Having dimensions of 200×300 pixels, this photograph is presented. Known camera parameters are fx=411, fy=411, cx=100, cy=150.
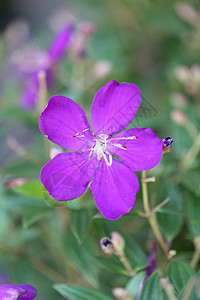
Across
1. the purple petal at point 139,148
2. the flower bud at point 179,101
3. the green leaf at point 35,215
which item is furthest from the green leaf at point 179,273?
the flower bud at point 179,101

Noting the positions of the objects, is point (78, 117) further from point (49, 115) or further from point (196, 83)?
point (196, 83)

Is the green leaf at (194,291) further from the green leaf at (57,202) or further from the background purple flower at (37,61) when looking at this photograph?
the background purple flower at (37,61)

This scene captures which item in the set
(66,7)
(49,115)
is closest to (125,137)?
(49,115)

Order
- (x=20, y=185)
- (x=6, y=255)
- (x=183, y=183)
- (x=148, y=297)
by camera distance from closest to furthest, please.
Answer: (x=148, y=297) → (x=20, y=185) → (x=183, y=183) → (x=6, y=255)

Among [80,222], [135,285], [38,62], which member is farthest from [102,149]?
[38,62]

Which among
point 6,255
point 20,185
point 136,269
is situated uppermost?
point 20,185

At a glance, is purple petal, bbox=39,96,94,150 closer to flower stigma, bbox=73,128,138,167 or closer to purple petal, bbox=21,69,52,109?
flower stigma, bbox=73,128,138,167

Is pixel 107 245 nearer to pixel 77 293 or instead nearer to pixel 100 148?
pixel 77 293
